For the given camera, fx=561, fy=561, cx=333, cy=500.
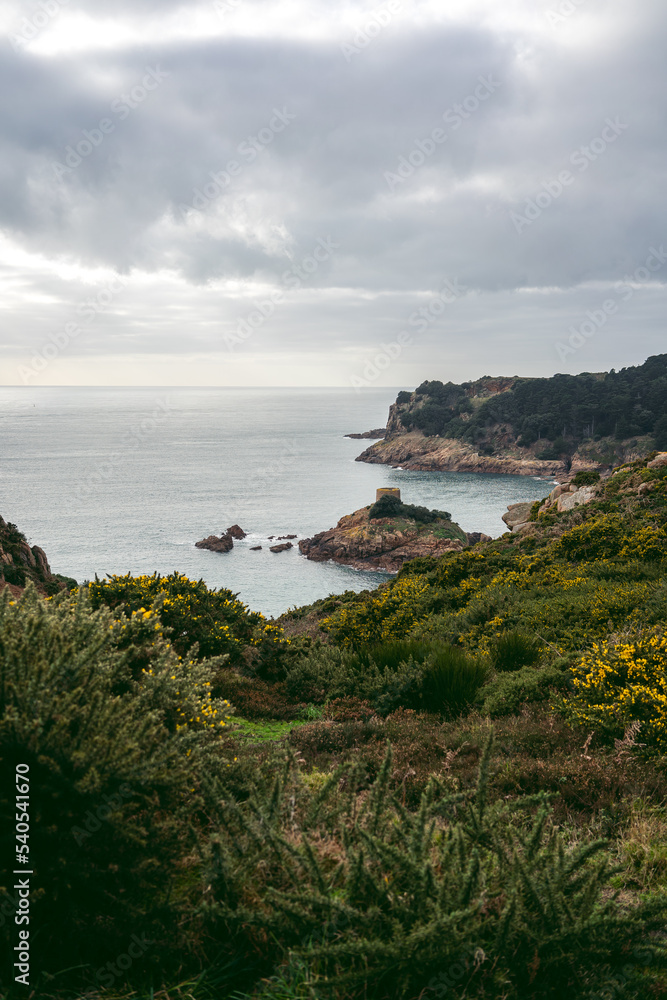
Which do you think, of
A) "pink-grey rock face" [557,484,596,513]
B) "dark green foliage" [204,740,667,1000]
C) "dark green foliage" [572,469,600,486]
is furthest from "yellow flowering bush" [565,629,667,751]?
"dark green foliage" [572,469,600,486]

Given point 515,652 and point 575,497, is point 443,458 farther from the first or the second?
point 515,652

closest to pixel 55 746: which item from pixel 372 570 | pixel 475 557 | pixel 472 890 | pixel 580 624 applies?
pixel 472 890

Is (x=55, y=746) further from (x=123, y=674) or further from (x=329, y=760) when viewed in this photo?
(x=329, y=760)

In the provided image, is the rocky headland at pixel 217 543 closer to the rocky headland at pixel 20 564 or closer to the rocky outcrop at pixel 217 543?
the rocky outcrop at pixel 217 543

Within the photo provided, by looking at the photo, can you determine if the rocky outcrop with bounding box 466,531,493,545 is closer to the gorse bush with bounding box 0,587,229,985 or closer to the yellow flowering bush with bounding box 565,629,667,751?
the yellow flowering bush with bounding box 565,629,667,751

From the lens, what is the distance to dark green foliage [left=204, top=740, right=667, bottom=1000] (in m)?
2.56

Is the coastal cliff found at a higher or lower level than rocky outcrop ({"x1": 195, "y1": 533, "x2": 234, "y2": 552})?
higher

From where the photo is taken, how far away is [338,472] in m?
114

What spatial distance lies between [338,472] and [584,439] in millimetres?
51402

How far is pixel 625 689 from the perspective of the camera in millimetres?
5930

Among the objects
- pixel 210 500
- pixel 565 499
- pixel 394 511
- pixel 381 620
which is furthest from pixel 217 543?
pixel 381 620

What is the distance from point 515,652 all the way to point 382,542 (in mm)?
52600

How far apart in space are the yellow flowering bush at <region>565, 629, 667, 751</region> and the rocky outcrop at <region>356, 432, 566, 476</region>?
11133cm

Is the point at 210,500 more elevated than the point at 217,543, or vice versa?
the point at 210,500
